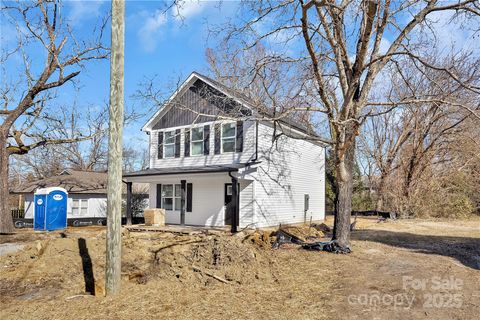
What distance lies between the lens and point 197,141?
18297mm

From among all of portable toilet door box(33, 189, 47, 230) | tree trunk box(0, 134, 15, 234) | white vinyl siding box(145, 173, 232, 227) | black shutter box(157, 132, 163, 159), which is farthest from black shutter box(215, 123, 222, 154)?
tree trunk box(0, 134, 15, 234)

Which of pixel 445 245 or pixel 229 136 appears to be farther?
pixel 229 136

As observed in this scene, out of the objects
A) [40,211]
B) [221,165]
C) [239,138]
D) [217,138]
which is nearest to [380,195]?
[239,138]

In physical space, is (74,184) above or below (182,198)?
above

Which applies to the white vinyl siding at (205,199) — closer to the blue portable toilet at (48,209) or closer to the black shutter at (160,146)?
the black shutter at (160,146)

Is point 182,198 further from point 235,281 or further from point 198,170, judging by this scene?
point 235,281

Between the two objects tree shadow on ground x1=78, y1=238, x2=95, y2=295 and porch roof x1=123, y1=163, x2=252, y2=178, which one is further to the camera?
porch roof x1=123, y1=163, x2=252, y2=178

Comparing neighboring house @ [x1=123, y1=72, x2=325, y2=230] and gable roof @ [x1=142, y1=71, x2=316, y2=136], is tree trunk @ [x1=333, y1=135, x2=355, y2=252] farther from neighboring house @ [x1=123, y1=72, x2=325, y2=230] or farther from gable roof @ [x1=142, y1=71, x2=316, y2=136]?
neighboring house @ [x1=123, y1=72, x2=325, y2=230]

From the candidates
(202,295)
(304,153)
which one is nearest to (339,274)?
(202,295)

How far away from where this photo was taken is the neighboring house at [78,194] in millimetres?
22438

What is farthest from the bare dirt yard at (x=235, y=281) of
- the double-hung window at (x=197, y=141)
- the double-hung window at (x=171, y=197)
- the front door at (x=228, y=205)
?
the double-hung window at (x=197, y=141)

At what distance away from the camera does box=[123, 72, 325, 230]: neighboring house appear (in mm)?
16047

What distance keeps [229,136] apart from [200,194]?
10.6 feet

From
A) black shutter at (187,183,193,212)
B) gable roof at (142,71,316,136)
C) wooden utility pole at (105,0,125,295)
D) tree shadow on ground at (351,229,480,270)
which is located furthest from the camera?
black shutter at (187,183,193,212)
